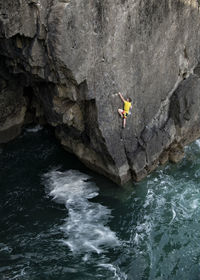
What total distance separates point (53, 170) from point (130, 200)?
3.39 metres

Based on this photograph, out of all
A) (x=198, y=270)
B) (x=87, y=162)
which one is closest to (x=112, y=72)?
A: (x=87, y=162)

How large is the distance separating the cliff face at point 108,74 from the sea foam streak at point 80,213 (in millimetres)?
953

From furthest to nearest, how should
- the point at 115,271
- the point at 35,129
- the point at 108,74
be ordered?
the point at 35,129 → the point at 108,74 → the point at 115,271

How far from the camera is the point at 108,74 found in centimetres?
1095

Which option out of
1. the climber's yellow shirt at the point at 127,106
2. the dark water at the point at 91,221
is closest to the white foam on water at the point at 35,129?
the dark water at the point at 91,221

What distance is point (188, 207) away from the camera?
39.1 feet

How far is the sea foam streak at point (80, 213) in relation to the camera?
419 inches

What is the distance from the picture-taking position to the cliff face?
9.76 metres

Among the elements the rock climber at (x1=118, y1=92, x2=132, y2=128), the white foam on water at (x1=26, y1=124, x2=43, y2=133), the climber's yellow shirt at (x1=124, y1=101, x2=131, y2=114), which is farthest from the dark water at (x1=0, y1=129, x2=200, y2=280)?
the climber's yellow shirt at (x1=124, y1=101, x2=131, y2=114)

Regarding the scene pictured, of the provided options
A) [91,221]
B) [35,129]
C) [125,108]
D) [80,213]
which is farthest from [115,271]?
[35,129]

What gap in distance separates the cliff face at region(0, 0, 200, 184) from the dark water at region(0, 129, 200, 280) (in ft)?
2.51

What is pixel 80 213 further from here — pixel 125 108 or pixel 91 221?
pixel 125 108

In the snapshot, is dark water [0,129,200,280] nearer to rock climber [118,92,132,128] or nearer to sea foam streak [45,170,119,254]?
sea foam streak [45,170,119,254]

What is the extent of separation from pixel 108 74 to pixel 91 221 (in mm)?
4837
